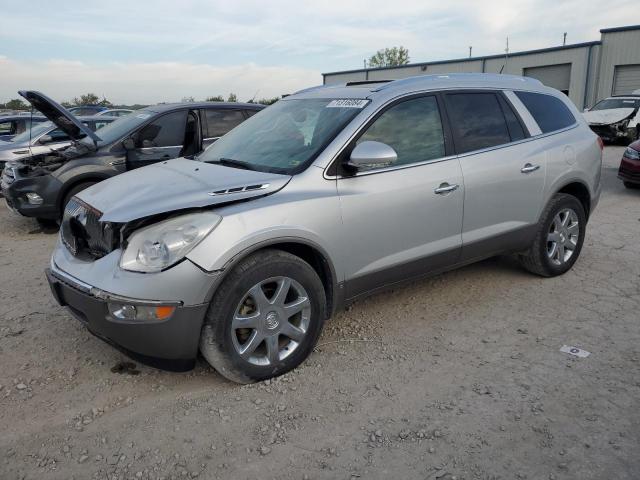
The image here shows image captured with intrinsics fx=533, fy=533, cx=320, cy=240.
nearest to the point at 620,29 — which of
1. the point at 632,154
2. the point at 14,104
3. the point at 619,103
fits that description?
the point at 619,103

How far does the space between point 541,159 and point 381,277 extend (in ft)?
6.30

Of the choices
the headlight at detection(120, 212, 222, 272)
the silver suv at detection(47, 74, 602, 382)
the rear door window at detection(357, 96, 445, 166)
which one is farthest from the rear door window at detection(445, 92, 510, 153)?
the headlight at detection(120, 212, 222, 272)

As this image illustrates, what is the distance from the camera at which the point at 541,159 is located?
450 cm

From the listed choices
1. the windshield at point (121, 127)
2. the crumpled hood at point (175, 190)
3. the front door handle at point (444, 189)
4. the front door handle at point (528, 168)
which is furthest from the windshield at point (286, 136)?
the windshield at point (121, 127)

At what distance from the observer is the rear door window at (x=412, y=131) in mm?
3674

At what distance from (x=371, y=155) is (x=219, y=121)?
4.73 metres

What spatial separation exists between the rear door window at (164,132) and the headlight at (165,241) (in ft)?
14.9

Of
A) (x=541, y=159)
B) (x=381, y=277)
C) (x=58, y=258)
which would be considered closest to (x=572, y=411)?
(x=381, y=277)

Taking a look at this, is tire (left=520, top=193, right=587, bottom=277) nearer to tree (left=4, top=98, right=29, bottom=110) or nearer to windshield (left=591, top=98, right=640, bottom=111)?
windshield (left=591, top=98, right=640, bottom=111)

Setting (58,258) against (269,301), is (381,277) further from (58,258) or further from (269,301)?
(58,258)

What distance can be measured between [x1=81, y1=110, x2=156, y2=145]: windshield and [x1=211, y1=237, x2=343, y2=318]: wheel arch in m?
4.64

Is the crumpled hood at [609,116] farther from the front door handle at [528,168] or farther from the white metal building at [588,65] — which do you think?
the front door handle at [528,168]

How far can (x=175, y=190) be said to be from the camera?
3.16 m

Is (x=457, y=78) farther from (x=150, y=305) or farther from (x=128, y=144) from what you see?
(x=128, y=144)
